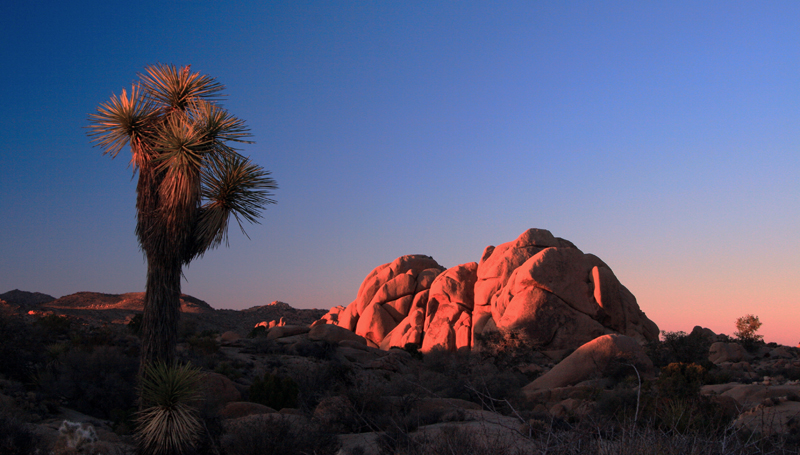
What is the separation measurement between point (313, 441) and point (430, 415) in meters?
Answer: 3.57

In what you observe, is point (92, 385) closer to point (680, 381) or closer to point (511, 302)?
point (680, 381)

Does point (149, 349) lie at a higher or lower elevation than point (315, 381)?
higher

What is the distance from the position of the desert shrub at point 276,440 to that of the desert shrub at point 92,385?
5.15 metres

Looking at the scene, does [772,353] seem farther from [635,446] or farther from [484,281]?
[635,446]

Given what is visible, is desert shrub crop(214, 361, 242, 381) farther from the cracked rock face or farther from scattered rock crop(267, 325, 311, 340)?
the cracked rock face

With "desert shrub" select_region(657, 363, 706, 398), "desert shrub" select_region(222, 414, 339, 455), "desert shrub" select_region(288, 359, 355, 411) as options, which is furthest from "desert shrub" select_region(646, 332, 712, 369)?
"desert shrub" select_region(222, 414, 339, 455)

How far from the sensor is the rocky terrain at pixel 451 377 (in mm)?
7824

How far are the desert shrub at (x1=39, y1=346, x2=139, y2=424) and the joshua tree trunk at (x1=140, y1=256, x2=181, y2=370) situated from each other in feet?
10.7

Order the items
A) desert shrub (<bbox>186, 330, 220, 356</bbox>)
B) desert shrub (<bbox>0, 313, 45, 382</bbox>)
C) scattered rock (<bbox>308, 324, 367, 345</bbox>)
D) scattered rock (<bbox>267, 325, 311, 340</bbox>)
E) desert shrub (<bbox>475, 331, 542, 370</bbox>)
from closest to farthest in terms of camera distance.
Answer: desert shrub (<bbox>0, 313, 45, 382</bbox>)
desert shrub (<bbox>186, 330, 220, 356</bbox>)
desert shrub (<bbox>475, 331, 542, 370</bbox>)
scattered rock (<bbox>267, 325, 311, 340</bbox>)
scattered rock (<bbox>308, 324, 367, 345</bbox>)

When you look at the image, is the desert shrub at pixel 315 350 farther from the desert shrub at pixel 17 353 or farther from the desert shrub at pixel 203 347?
the desert shrub at pixel 17 353

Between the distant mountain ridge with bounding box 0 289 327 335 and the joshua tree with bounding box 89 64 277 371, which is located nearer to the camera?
the joshua tree with bounding box 89 64 277 371

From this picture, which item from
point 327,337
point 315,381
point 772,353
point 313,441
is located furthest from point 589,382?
point 772,353

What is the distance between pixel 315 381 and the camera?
1686 centimetres

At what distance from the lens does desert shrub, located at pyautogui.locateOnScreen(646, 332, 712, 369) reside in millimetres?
23922
